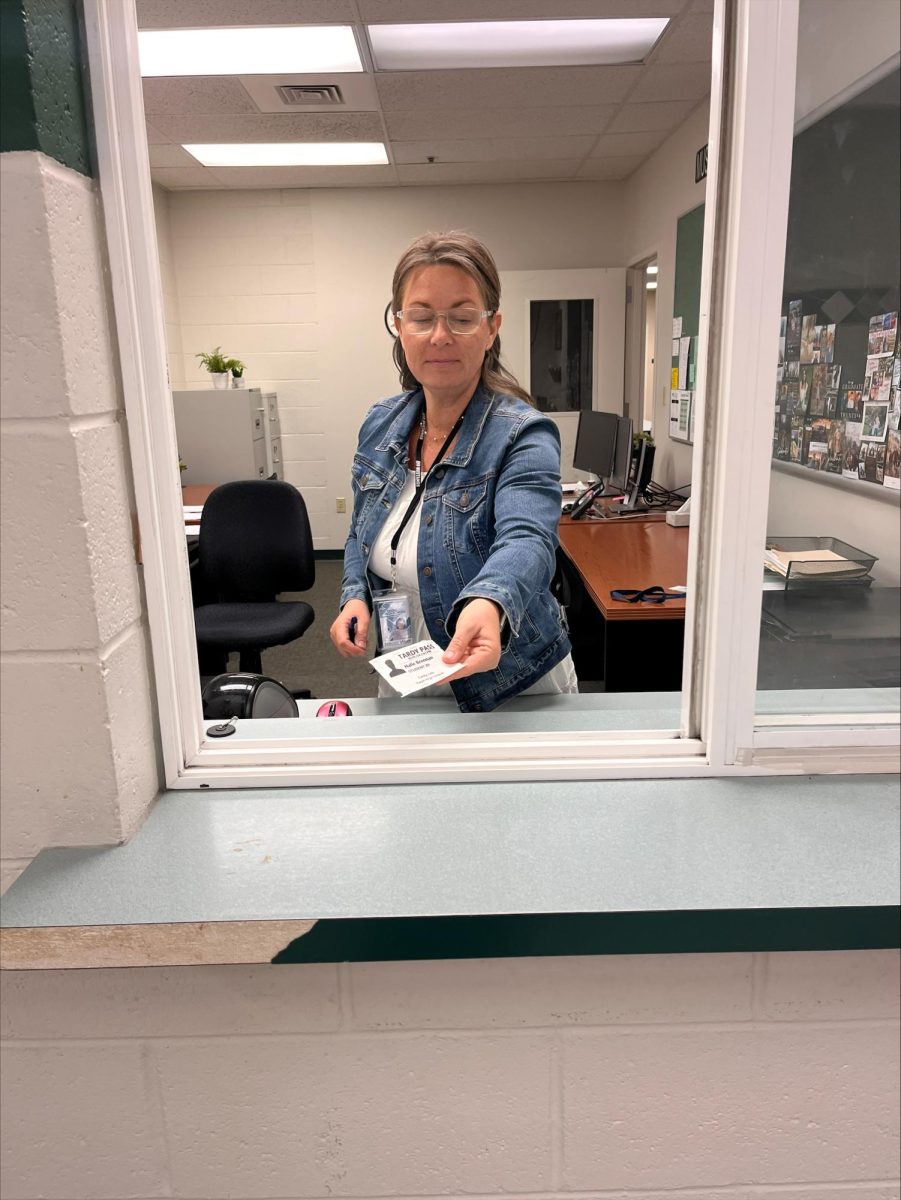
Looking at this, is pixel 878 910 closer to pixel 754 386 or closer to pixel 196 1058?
pixel 754 386

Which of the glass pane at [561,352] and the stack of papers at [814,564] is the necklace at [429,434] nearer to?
the stack of papers at [814,564]

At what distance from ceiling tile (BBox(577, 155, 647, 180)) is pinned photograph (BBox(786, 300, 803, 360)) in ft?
16.0

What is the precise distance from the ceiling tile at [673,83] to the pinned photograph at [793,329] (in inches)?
136

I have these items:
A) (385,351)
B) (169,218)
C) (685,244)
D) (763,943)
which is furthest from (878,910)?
(169,218)

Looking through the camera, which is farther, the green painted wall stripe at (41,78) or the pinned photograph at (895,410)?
the pinned photograph at (895,410)

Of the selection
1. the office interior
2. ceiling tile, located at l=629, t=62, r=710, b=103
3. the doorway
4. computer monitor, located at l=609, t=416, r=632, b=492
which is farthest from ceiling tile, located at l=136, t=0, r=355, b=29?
the doorway

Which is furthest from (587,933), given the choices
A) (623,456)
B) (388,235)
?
(388,235)

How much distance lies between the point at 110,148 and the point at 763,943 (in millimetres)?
903

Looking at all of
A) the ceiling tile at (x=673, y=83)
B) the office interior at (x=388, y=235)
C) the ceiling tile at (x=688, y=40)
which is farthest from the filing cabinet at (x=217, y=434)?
the ceiling tile at (x=688, y=40)

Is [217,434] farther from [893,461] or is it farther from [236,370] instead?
[893,461]

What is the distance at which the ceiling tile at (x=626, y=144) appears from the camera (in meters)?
4.50

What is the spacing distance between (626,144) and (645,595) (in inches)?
139

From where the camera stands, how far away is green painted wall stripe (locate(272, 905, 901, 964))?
0.67m

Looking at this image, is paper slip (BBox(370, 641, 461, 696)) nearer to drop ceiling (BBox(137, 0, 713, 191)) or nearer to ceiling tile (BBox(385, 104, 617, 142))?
drop ceiling (BBox(137, 0, 713, 191))
